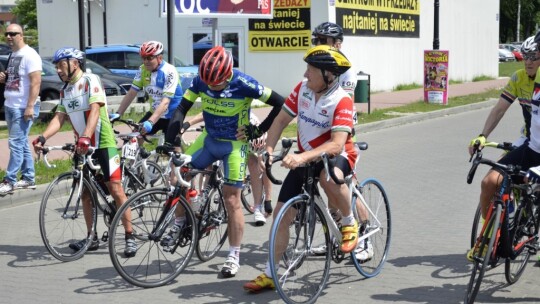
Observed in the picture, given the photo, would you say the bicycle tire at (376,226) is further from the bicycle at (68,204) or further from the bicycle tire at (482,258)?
the bicycle at (68,204)

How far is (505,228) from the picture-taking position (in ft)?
18.8

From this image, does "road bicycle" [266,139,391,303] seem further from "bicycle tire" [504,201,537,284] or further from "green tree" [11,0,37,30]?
"green tree" [11,0,37,30]

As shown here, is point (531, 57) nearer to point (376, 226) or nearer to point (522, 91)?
point (522, 91)

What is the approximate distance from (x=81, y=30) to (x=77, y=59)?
9.88m

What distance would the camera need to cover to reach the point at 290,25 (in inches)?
1062

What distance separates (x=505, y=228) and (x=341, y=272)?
5.31 ft

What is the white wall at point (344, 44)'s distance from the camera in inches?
1087

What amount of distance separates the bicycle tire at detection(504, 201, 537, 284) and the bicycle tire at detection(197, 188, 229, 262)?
7.31 ft

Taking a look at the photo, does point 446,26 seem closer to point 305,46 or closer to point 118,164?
point 305,46

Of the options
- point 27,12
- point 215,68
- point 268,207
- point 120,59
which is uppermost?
point 27,12

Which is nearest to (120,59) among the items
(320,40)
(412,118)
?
(412,118)

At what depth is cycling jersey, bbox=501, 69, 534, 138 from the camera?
23.1ft

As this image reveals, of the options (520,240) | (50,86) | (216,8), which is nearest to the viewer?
(520,240)

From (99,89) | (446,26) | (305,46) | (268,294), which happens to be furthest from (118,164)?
(446,26)
